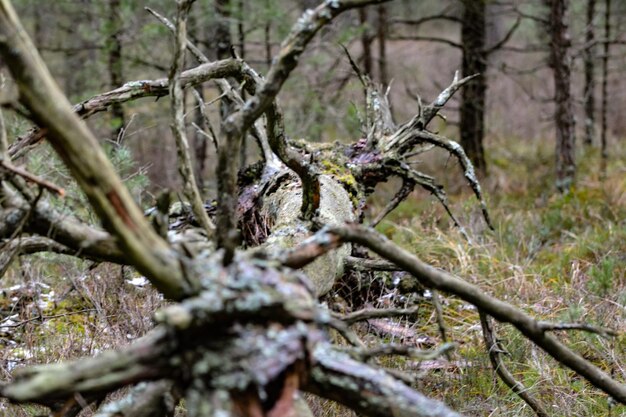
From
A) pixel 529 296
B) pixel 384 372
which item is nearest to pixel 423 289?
pixel 529 296

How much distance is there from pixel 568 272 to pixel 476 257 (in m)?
0.72

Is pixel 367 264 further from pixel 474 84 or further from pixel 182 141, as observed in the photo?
pixel 474 84

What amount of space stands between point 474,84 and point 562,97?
5.99ft

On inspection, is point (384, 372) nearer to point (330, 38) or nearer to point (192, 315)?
point (192, 315)

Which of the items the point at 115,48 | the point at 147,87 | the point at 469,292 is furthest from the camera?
the point at 115,48

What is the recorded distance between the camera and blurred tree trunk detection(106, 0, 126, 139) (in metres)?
7.37

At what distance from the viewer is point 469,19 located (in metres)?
8.88

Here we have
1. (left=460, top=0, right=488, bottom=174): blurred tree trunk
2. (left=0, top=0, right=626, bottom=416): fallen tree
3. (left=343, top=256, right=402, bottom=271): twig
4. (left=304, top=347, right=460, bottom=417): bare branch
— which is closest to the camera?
(left=0, top=0, right=626, bottom=416): fallen tree

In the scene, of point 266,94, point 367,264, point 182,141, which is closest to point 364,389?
point 266,94

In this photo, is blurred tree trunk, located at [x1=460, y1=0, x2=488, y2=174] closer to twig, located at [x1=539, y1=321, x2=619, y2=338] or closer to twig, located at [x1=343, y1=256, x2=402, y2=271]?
twig, located at [x1=343, y1=256, x2=402, y2=271]

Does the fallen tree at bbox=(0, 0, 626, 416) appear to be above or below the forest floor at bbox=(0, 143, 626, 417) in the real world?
above

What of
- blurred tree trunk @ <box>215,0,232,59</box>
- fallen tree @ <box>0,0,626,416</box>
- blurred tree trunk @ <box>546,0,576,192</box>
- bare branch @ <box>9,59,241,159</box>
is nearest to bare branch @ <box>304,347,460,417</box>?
fallen tree @ <box>0,0,626,416</box>

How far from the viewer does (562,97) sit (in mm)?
7352

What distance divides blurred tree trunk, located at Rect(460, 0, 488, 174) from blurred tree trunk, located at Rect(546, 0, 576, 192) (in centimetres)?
128
